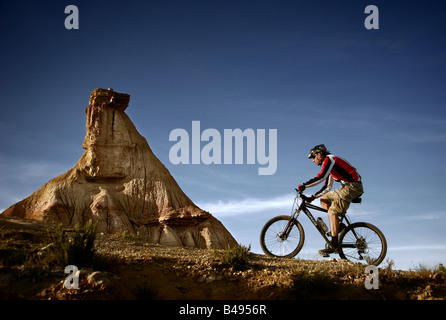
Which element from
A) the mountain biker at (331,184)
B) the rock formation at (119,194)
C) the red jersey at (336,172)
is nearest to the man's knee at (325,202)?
the mountain biker at (331,184)

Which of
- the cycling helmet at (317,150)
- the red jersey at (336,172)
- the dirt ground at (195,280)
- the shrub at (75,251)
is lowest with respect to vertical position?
the dirt ground at (195,280)

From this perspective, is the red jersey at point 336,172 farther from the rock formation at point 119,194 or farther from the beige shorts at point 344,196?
the rock formation at point 119,194

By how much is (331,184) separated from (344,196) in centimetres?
50

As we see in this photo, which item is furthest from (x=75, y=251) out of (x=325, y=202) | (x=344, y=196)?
(x=344, y=196)

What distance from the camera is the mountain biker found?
9375mm

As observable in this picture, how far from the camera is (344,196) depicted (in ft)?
30.7

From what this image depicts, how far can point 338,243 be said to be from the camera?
370 inches

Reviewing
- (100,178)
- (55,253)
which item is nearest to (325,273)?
(55,253)

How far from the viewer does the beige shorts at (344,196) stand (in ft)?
30.7

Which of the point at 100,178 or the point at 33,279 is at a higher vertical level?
the point at 100,178

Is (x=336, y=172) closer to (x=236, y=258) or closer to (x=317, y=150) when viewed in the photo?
(x=317, y=150)
